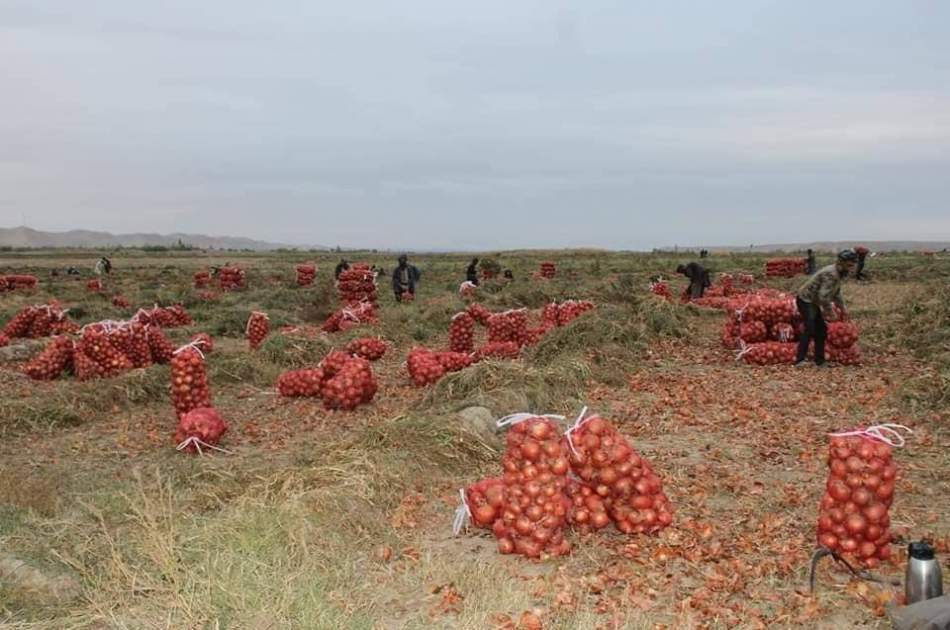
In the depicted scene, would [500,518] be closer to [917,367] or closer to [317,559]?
[317,559]

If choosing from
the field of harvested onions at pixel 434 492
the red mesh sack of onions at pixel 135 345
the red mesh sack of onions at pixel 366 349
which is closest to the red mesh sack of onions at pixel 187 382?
the field of harvested onions at pixel 434 492

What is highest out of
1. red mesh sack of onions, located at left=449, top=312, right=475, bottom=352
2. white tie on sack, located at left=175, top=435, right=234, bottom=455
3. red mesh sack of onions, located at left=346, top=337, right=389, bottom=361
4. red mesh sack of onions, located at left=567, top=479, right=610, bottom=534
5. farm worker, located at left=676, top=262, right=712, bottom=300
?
farm worker, located at left=676, top=262, right=712, bottom=300

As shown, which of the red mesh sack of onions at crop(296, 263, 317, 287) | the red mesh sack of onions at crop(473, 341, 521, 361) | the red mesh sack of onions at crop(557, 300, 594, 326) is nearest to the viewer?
the red mesh sack of onions at crop(473, 341, 521, 361)

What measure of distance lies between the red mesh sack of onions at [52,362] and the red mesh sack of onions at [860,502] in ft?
32.3

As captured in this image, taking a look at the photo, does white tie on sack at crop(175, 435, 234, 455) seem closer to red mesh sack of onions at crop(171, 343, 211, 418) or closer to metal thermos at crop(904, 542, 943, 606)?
red mesh sack of onions at crop(171, 343, 211, 418)

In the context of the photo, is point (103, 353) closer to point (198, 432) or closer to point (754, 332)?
point (198, 432)

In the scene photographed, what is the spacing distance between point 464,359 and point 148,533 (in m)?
6.26

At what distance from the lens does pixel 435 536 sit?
524 cm

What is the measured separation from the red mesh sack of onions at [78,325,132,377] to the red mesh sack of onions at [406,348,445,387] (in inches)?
154

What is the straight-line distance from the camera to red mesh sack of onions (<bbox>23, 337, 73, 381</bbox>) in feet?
35.0

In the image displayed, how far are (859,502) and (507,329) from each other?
821cm

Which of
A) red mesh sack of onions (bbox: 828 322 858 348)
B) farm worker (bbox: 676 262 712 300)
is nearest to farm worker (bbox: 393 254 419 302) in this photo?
farm worker (bbox: 676 262 712 300)

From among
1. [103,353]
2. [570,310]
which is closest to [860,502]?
[103,353]

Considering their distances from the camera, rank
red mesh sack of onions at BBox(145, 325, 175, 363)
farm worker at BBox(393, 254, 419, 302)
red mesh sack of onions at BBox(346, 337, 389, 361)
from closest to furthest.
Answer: red mesh sack of onions at BBox(145, 325, 175, 363) < red mesh sack of onions at BBox(346, 337, 389, 361) < farm worker at BBox(393, 254, 419, 302)
